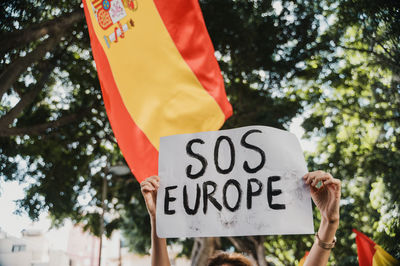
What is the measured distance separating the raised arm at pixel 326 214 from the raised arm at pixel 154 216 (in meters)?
0.68

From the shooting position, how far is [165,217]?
156 centimetres

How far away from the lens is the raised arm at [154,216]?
1.63 meters

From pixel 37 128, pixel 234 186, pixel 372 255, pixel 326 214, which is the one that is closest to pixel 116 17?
pixel 234 186

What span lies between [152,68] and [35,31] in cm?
274

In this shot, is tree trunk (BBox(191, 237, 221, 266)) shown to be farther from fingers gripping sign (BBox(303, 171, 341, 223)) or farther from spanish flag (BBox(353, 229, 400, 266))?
fingers gripping sign (BBox(303, 171, 341, 223))

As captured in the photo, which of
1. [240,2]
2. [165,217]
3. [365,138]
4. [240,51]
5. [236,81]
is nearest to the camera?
[165,217]

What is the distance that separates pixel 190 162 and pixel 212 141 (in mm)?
144

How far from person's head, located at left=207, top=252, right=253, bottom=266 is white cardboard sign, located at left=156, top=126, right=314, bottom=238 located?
0.74 metres

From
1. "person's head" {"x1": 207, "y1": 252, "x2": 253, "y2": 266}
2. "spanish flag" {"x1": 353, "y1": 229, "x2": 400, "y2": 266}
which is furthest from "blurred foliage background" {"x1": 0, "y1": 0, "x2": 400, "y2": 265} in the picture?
"person's head" {"x1": 207, "y1": 252, "x2": 253, "y2": 266}

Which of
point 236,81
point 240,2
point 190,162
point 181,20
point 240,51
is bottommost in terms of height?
point 190,162

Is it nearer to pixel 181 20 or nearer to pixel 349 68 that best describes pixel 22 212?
pixel 181 20

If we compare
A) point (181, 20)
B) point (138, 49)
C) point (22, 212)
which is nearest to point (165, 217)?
point (138, 49)

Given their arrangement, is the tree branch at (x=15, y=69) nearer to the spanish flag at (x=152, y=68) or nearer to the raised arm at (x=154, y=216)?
the spanish flag at (x=152, y=68)

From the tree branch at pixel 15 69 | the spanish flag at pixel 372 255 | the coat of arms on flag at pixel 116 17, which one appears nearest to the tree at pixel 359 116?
the spanish flag at pixel 372 255
